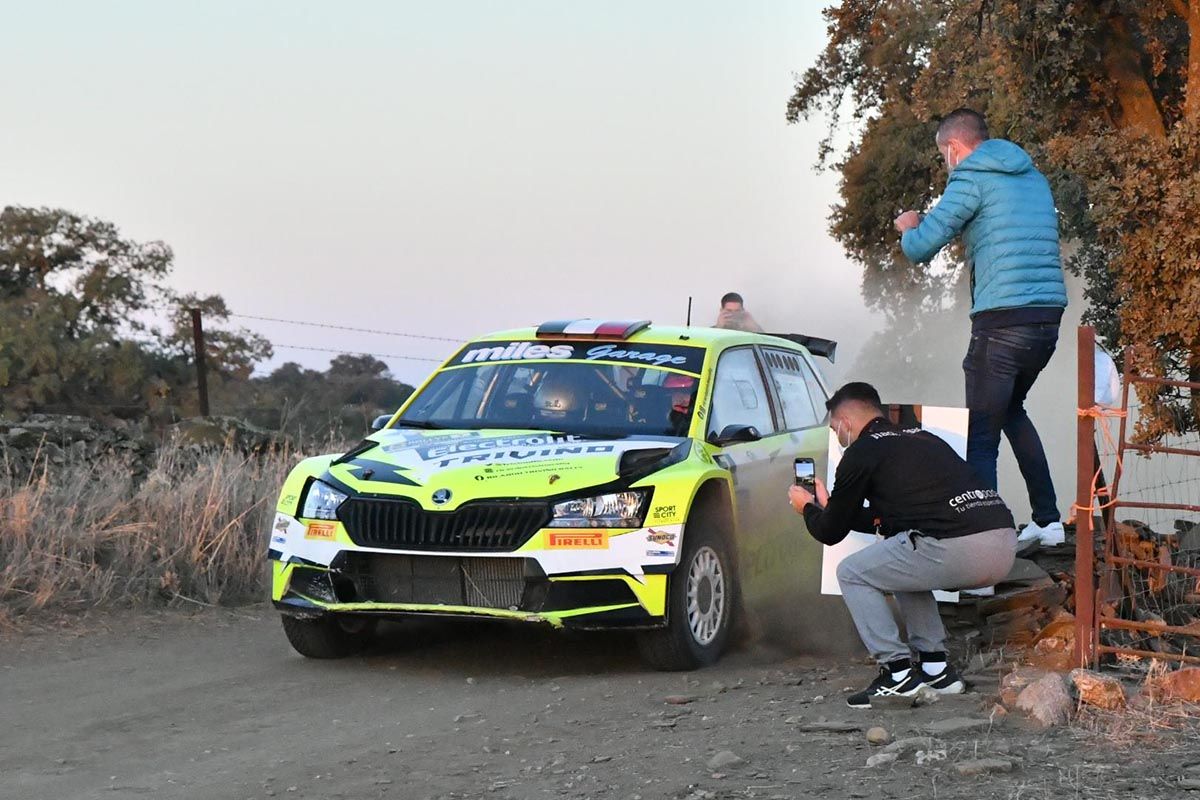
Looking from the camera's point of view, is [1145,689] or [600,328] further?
[600,328]

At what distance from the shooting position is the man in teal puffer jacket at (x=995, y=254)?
27.4ft

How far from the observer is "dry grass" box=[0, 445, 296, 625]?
10461 millimetres

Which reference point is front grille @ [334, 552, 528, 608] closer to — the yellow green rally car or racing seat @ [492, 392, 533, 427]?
the yellow green rally car

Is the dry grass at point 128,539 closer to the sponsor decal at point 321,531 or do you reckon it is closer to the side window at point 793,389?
the sponsor decal at point 321,531

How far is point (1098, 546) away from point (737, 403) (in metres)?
2.13

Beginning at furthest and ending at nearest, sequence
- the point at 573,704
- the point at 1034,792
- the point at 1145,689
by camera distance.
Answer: the point at 573,704, the point at 1145,689, the point at 1034,792

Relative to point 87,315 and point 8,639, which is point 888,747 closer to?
point 8,639

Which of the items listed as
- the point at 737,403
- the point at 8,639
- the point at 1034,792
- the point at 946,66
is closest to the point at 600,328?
the point at 737,403

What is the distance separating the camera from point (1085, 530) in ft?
24.5

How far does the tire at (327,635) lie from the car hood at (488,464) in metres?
0.81

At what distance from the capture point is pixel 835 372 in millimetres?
12945

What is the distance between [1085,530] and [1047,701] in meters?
1.23

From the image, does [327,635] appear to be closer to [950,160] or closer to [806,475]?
[806,475]

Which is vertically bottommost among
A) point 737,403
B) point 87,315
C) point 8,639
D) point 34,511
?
point 8,639
